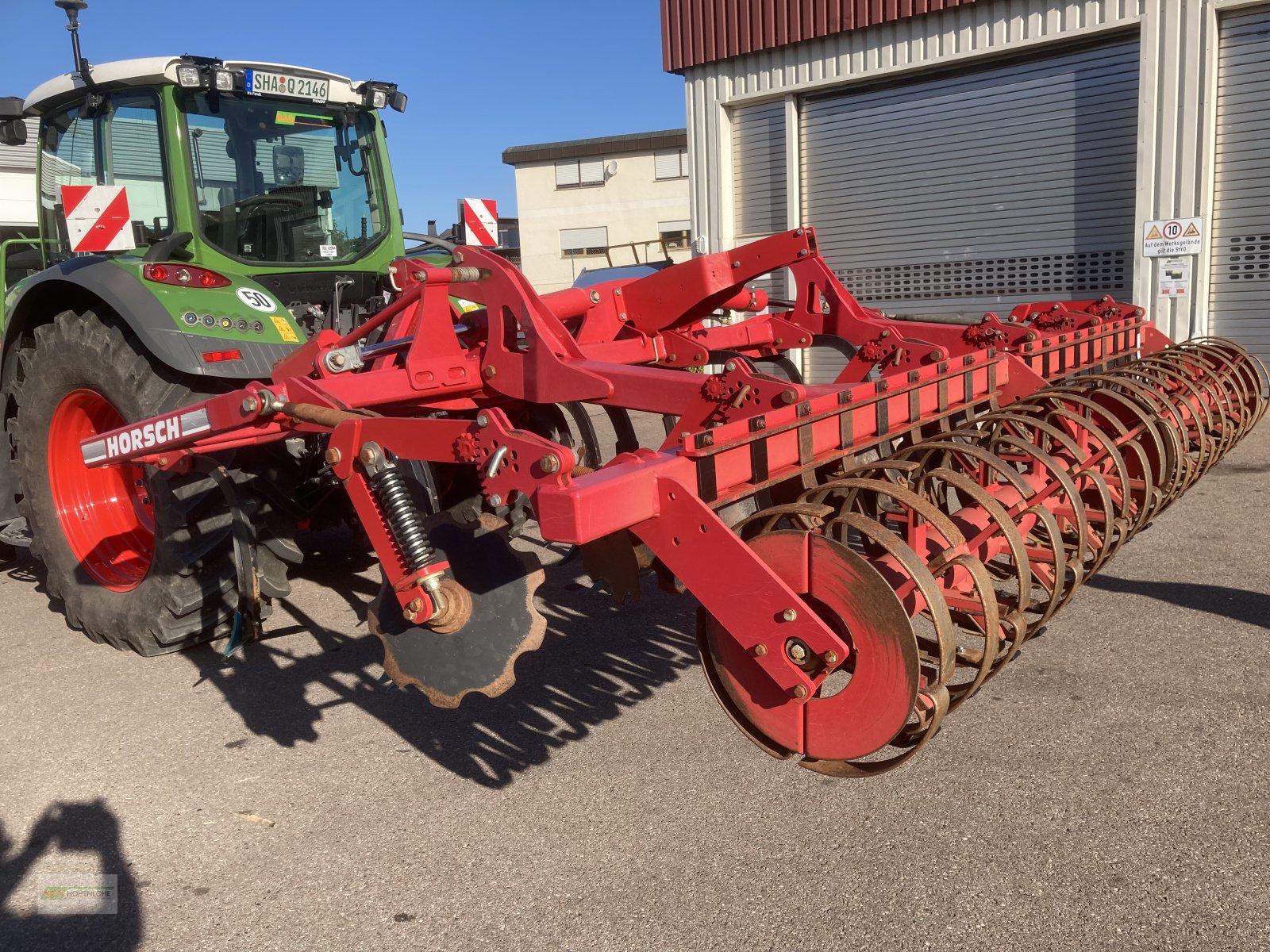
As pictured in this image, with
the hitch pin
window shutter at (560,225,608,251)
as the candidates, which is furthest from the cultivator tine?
window shutter at (560,225,608,251)

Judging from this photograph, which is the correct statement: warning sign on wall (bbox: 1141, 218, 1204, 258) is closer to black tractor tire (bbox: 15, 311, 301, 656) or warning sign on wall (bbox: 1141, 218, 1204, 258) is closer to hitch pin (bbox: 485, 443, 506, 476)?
black tractor tire (bbox: 15, 311, 301, 656)

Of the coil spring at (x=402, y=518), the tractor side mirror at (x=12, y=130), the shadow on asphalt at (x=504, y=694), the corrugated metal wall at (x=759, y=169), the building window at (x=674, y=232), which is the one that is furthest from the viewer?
the building window at (x=674, y=232)

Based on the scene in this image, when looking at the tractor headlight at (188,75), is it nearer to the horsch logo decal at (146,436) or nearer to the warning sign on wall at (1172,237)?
the horsch logo decal at (146,436)

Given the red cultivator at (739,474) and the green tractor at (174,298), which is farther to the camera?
the green tractor at (174,298)

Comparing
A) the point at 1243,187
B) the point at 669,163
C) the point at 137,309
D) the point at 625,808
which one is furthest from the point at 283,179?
the point at 669,163

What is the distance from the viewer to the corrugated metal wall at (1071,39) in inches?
316

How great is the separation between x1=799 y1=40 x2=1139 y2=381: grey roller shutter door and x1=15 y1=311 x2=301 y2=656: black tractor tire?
245 inches

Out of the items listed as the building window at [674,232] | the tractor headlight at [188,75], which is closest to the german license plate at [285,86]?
the tractor headlight at [188,75]

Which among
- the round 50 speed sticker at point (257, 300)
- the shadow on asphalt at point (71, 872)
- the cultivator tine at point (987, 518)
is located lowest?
the shadow on asphalt at point (71, 872)

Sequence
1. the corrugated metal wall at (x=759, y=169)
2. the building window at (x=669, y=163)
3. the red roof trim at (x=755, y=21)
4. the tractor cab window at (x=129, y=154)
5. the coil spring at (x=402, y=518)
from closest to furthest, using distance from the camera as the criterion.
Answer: the coil spring at (x=402, y=518) < the tractor cab window at (x=129, y=154) < the red roof trim at (x=755, y=21) < the corrugated metal wall at (x=759, y=169) < the building window at (x=669, y=163)

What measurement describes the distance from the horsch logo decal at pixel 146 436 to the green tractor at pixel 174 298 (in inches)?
20.0

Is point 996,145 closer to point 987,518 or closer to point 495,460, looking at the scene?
point 987,518

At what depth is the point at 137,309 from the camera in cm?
380

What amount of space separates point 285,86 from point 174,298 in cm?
144
